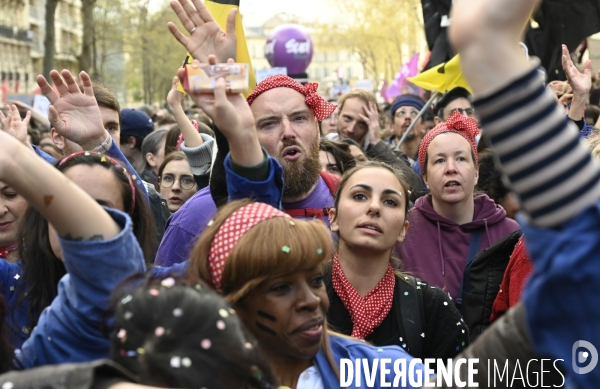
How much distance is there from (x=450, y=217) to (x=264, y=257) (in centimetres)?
281

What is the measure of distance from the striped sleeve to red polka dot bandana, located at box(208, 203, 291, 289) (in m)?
1.20

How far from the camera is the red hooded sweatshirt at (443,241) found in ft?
15.1

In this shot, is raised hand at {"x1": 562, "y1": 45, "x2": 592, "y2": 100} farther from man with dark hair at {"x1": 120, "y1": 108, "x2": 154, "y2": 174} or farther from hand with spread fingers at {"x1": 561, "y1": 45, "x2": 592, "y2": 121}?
man with dark hair at {"x1": 120, "y1": 108, "x2": 154, "y2": 174}

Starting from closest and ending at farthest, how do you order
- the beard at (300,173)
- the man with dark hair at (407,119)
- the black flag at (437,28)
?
the beard at (300,173), the black flag at (437,28), the man with dark hair at (407,119)

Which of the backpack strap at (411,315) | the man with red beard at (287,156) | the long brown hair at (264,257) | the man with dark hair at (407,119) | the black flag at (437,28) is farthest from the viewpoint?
the man with dark hair at (407,119)

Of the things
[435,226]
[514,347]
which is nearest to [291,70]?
[435,226]

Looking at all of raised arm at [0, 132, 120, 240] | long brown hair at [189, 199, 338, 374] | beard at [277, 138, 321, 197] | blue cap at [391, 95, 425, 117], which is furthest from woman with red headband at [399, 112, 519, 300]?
blue cap at [391, 95, 425, 117]

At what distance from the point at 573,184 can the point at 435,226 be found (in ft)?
12.1

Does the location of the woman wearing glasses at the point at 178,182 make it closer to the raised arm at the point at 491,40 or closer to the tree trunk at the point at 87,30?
the raised arm at the point at 491,40

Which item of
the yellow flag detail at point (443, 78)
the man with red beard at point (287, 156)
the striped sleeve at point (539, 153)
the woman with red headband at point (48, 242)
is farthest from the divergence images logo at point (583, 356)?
the yellow flag detail at point (443, 78)

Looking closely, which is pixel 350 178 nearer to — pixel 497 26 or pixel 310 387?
pixel 310 387

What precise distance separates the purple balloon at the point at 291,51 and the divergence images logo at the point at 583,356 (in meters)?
16.3

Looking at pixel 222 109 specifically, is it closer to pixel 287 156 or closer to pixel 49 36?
pixel 287 156

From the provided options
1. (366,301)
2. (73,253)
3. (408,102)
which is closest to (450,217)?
(366,301)
